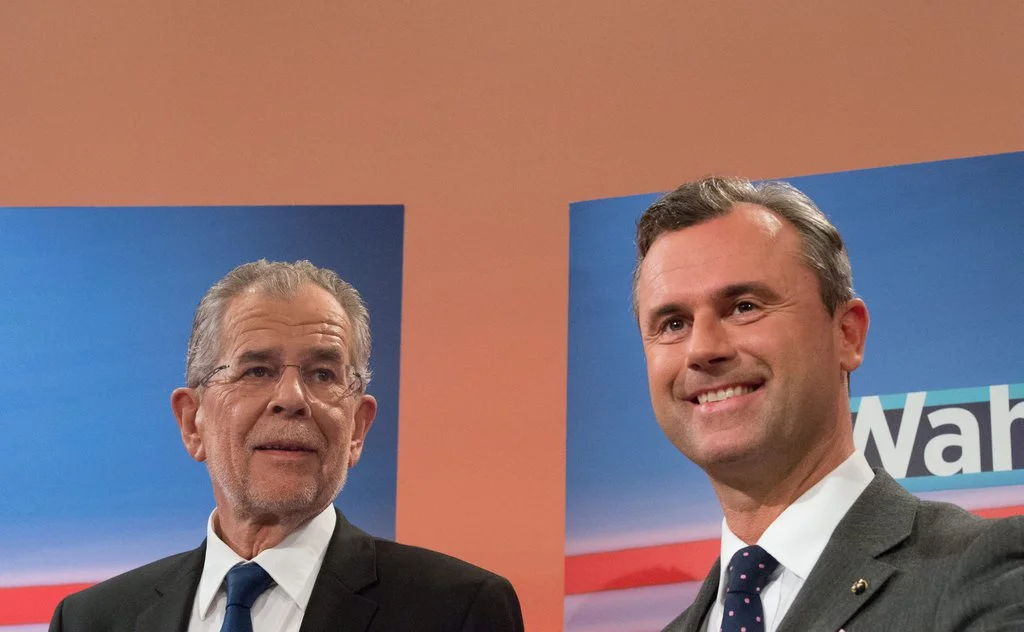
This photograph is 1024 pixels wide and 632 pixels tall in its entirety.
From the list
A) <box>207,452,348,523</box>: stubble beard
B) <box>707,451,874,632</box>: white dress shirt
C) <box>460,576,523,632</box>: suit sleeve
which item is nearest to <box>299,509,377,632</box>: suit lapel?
<box>207,452,348,523</box>: stubble beard

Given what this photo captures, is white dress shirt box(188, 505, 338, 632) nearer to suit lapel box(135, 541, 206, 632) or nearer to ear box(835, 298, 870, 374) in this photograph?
suit lapel box(135, 541, 206, 632)

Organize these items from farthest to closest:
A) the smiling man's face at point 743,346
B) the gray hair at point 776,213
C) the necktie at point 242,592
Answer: the necktie at point 242,592 < the gray hair at point 776,213 < the smiling man's face at point 743,346

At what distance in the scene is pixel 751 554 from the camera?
234cm

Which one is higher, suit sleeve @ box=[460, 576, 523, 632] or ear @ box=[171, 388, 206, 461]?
ear @ box=[171, 388, 206, 461]

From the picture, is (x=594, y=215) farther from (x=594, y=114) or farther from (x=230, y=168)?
(x=230, y=168)

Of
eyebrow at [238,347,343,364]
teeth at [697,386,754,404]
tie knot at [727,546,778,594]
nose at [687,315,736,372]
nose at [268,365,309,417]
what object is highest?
eyebrow at [238,347,343,364]

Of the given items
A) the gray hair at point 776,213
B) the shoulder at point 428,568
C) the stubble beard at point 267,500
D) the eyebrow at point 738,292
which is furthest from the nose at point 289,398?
the eyebrow at point 738,292

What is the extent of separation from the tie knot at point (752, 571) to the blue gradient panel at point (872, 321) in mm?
1131

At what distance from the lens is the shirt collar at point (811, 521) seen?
230 centimetres

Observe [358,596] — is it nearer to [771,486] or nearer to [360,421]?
[360,421]

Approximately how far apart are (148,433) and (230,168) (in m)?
0.90

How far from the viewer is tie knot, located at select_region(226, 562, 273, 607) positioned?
9.37 feet

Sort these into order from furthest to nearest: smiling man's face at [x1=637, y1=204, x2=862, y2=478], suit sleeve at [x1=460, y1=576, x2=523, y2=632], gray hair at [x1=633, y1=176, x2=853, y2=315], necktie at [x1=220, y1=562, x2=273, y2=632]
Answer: suit sleeve at [x1=460, y1=576, x2=523, y2=632], necktie at [x1=220, y1=562, x2=273, y2=632], gray hair at [x1=633, y1=176, x2=853, y2=315], smiling man's face at [x1=637, y1=204, x2=862, y2=478]

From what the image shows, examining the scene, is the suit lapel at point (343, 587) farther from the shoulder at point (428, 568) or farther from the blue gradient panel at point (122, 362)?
the blue gradient panel at point (122, 362)
